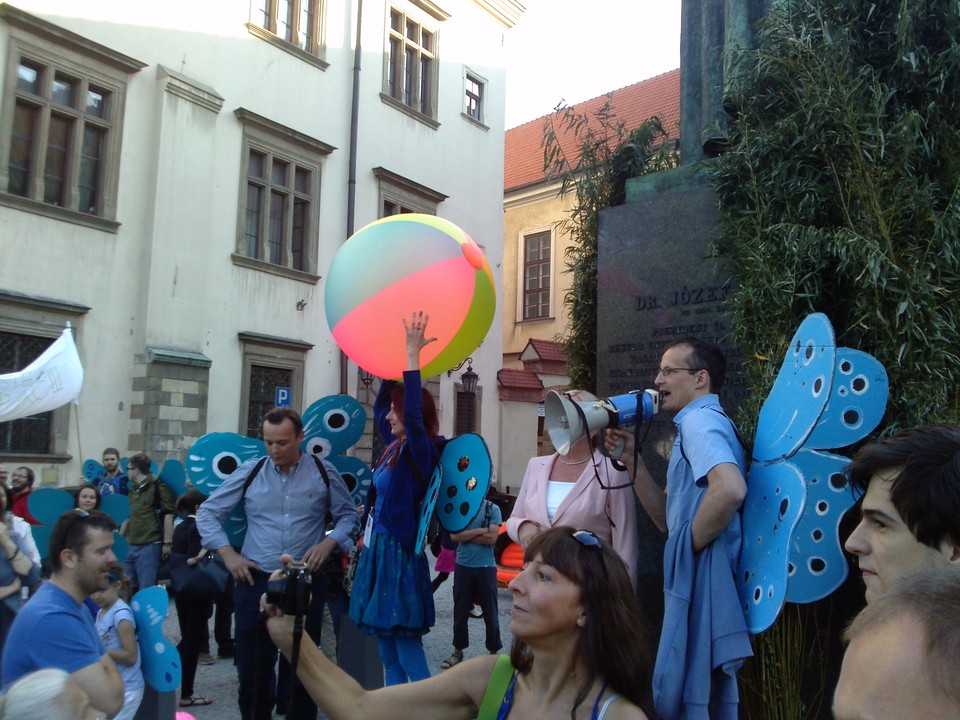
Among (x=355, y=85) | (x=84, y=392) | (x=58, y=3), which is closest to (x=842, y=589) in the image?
(x=84, y=392)

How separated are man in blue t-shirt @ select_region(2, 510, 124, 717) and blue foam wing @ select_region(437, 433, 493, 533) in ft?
4.80

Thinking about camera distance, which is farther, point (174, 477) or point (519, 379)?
point (519, 379)

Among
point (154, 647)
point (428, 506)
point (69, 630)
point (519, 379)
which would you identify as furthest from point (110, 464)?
point (519, 379)

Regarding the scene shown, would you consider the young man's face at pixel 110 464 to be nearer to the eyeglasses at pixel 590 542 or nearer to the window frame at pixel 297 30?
the window frame at pixel 297 30

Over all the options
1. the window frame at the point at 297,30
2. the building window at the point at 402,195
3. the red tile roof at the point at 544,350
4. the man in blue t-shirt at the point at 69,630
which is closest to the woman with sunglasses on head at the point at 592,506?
the man in blue t-shirt at the point at 69,630


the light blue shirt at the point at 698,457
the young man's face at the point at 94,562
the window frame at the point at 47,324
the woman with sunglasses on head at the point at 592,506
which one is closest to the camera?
the light blue shirt at the point at 698,457

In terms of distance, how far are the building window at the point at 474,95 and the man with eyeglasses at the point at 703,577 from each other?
19.3 metres

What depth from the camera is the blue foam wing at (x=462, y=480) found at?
12.9 feet

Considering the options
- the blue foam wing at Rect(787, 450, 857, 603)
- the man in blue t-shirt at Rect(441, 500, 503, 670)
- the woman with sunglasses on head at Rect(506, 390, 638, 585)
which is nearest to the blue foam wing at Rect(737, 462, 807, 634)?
the blue foam wing at Rect(787, 450, 857, 603)

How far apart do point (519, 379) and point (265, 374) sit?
781cm

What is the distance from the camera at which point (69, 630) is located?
322 cm

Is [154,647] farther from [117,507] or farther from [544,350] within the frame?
[544,350]

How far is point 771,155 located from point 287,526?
298 centimetres

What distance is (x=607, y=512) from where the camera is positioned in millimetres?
3625
